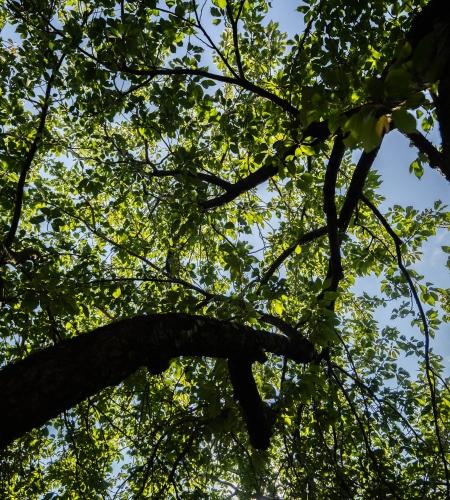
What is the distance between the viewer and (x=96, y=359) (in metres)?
2.34

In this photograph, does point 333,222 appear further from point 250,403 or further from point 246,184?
point 250,403

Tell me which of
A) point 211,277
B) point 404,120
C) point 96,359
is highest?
point 211,277

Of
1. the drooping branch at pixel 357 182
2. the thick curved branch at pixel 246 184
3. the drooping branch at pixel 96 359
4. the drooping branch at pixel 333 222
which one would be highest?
the thick curved branch at pixel 246 184

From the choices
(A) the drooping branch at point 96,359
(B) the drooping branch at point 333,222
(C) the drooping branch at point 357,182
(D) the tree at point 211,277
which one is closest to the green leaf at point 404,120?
(D) the tree at point 211,277

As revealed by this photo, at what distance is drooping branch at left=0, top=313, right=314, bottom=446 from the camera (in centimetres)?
203

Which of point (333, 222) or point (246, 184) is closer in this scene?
point (333, 222)

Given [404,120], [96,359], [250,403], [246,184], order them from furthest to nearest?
[246,184] → [250,403] → [96,359] → [404,120]

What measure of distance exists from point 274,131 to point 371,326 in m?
4.72

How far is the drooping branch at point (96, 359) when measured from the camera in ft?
6.65

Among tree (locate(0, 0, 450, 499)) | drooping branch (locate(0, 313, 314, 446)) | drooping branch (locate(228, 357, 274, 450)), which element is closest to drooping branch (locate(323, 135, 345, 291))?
tree (locate(0, 0, 450, 499))

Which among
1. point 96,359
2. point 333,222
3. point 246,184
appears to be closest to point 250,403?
point 96,359

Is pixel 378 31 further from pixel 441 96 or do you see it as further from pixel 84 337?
pixel 84 337

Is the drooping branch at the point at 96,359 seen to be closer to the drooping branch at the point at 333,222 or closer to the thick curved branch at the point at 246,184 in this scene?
the drooping branch at the point at 333,222

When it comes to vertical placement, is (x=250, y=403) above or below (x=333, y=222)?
below
